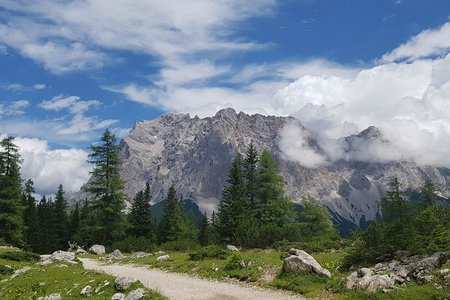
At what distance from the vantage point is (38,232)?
71625 millimetres

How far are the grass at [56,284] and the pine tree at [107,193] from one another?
92.4 feet

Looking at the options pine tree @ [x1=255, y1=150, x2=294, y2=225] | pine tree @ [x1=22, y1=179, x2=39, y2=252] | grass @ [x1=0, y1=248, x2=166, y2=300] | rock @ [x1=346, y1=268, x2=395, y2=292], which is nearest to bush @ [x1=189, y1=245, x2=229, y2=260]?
grass @ [x1=0, y1=248, x2=166, y2=300]

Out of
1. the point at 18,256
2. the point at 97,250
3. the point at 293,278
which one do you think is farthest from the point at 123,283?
the point at 97,250

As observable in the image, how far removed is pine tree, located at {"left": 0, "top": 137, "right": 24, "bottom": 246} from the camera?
177 ft

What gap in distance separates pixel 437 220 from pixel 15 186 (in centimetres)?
5162

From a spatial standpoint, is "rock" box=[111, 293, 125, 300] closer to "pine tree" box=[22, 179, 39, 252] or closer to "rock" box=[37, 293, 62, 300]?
"rock" box=[37, 293, 62, 300]

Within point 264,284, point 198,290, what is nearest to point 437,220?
point 264,284

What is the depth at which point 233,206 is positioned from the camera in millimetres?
58625

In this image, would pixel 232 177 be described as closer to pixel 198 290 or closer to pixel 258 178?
pixel 258 178

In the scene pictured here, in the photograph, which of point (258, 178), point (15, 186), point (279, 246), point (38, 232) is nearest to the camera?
point (279, 246)

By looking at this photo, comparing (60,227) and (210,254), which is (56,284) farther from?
(60,227)

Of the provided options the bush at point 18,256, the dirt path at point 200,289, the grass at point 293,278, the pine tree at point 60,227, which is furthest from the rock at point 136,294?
the pine tree at point 60,227

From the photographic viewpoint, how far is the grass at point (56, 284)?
69.1 feet

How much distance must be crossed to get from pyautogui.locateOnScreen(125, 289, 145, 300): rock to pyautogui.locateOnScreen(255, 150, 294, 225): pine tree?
41.3 meters
